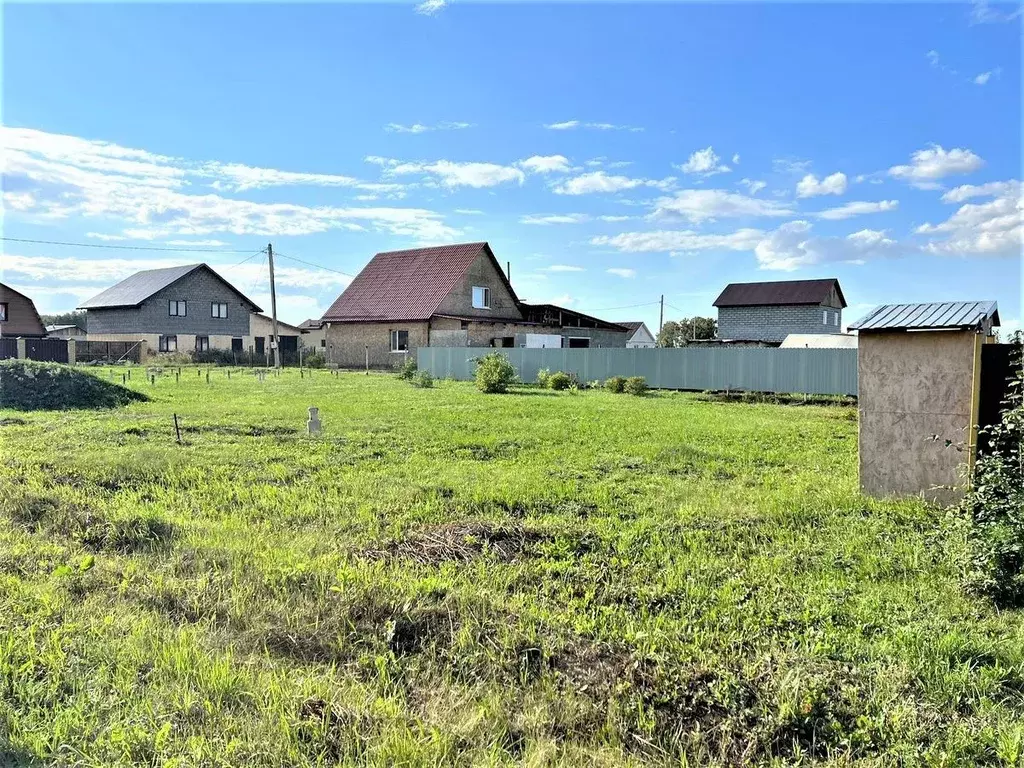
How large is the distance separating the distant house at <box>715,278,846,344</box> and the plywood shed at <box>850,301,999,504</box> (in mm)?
38787

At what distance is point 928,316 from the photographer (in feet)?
21.4

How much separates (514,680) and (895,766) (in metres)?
1.71

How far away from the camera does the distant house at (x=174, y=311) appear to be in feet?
151

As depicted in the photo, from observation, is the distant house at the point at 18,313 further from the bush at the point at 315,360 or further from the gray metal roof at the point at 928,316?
the gray metal roof at the point at 928,316

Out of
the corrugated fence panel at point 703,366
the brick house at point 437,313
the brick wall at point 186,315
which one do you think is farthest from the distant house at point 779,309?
the brick wall at point 186,315

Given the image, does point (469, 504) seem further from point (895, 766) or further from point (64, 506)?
point (895, 766)

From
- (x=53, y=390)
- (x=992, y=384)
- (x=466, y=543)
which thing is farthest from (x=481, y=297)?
(x=466, y=543)

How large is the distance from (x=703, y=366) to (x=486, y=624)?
21.0 metres

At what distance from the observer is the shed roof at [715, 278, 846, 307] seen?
43.9 m

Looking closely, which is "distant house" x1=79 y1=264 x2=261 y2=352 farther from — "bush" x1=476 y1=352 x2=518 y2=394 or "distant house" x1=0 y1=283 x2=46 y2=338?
"bush" x1=476 y1=352 x2=518 y2=394

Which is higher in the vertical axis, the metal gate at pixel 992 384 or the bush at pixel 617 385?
the metal gate at pixel 992 384

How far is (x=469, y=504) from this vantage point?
6637mm

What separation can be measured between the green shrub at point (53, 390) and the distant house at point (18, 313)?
1389 inches

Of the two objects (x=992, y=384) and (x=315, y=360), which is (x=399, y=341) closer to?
(x=315, y=360)
